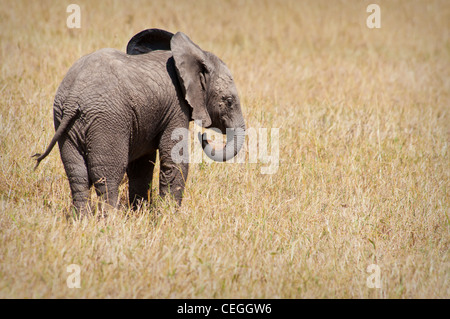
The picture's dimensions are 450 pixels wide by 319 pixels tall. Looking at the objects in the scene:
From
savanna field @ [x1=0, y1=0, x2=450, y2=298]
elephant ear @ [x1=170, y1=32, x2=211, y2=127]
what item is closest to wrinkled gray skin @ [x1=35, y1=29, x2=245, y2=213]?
elephant ear @ [x1=170, y1=32, x2=211, y2=127]

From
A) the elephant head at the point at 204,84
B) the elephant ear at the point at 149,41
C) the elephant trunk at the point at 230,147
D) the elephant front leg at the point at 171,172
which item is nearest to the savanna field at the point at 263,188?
the elephant front leg at the point at 171,172

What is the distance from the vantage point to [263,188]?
21.9ft

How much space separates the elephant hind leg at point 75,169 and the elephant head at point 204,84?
1150 millimetres

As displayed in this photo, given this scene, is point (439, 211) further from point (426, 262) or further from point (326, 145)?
point (326, 145)

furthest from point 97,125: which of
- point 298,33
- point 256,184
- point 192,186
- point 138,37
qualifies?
point 298,33

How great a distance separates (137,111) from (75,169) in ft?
2.43

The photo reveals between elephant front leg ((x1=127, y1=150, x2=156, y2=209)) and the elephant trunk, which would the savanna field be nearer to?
elephant front leg ((x1=127, y1=150, x2=156, y2=209))

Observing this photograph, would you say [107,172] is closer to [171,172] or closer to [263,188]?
[171,172]

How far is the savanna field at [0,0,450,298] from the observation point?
14.7 ft

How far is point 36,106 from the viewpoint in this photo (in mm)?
7555

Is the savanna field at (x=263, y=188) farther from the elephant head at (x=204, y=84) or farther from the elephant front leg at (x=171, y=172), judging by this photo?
the elephant head at (x=204, y=84)

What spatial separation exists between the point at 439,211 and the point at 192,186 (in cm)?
277

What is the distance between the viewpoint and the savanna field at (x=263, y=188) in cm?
447

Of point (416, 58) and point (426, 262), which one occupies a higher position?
point (416, 58)
